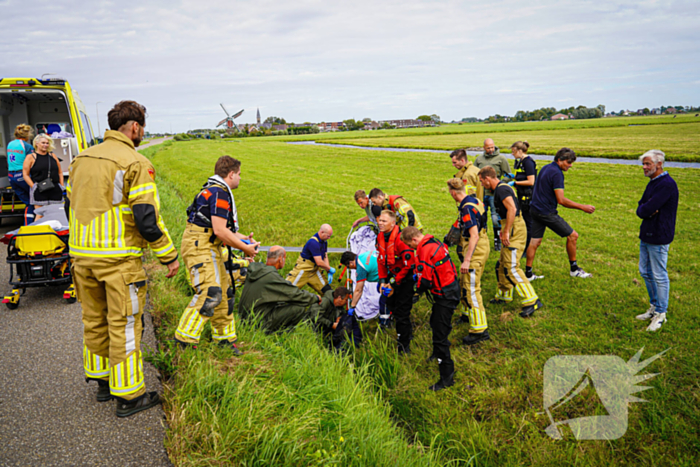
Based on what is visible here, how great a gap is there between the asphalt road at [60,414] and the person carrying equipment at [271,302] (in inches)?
50.5

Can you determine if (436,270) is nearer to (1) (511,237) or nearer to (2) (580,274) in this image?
(1) (511,237)

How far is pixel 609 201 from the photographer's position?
14.0 metres

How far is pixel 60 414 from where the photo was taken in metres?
3.44

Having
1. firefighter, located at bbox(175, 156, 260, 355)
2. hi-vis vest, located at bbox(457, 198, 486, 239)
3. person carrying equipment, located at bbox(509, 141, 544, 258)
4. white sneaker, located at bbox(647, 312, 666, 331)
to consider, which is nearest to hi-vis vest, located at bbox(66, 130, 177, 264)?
firefighter, located at bbox(175, 156, 260, 355)

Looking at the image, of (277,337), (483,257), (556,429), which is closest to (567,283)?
(483,257)

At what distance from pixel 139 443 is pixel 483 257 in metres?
4.49

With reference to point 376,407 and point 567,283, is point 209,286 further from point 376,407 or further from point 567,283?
point 567,283

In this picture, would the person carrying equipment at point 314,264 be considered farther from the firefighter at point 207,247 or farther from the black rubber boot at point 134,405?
the black rubber boot at point 134,405

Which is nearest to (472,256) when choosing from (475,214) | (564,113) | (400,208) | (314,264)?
(475,214)

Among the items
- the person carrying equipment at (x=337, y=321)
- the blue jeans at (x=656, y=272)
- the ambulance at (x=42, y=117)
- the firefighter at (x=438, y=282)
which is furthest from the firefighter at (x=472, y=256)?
the ambulance at (x=42, y=117)

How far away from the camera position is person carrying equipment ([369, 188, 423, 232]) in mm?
6641

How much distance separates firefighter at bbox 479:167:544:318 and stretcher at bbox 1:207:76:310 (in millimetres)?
6556

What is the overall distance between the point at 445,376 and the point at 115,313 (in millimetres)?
3687

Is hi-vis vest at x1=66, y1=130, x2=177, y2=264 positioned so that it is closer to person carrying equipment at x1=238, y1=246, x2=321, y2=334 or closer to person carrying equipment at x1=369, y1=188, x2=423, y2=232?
person carrying equipment at x1=238, y1=246, x2=321, y2=334
